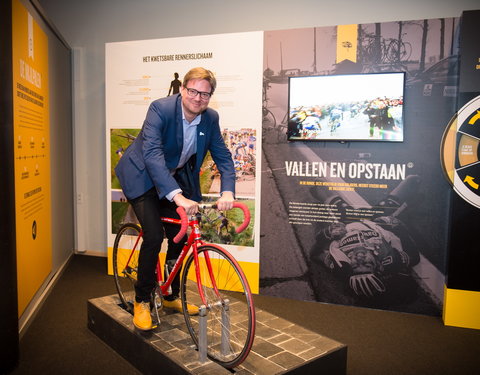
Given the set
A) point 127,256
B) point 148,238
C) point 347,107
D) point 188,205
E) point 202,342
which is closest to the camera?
point 188,205

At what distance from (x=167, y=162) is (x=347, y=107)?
1688 mm

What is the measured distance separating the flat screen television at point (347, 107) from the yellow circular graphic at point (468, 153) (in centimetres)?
42

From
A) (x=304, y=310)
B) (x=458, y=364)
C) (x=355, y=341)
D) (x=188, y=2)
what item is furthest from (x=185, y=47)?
(x=458, y=364)

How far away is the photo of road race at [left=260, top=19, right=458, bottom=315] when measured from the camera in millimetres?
3314

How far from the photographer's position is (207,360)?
223 centimetres

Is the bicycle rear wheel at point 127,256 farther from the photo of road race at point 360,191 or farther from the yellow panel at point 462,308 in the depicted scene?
the yellow panel at point 462,308

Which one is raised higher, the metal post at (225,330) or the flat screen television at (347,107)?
the flat screen television at (347,107)

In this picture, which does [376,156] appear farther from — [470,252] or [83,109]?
[83,109]

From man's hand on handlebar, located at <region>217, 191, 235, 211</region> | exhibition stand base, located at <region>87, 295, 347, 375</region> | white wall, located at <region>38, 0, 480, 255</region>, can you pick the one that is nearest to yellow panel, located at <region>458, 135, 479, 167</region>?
A: exhibition stand base, located at <region>87, 295, 347, 375</region>

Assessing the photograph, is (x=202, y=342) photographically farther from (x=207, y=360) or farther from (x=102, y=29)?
(x=102, y=29)

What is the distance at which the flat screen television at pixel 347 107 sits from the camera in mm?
3309

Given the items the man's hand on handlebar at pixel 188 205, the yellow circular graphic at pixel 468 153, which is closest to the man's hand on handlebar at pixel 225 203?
the man's hand on handlebar at pixel 188 205

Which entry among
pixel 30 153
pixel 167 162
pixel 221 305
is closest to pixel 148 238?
pixel 167 162

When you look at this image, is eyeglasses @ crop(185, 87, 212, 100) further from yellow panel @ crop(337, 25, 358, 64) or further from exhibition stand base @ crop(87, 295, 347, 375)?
yellow panel @ crop(337, 25, 358, 64)
